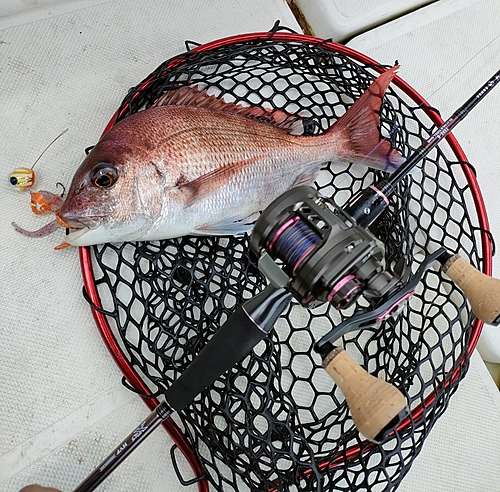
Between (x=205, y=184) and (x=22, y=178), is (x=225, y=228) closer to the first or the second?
(x=205, y=184)

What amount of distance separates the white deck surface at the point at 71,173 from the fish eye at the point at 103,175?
0.96 ft

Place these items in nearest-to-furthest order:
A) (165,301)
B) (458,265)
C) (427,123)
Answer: (458,265), (165,301), (427,123)

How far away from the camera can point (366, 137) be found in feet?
4.33

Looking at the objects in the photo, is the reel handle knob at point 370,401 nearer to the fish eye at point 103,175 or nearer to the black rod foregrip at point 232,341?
the black rod foregrip at point 232,341

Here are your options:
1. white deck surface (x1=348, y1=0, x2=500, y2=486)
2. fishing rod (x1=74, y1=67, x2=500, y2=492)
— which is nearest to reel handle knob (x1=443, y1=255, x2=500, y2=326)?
fishing rod (x1=74, y1=67, x2=500, y2=492)

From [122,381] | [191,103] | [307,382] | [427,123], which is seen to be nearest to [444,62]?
[427,123]

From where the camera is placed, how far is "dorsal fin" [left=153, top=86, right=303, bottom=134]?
130 centimetres

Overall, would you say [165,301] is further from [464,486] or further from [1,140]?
[464,486]

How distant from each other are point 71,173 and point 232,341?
0.75m

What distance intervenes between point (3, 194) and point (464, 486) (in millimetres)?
1515

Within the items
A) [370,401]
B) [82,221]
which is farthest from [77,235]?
[370,401]

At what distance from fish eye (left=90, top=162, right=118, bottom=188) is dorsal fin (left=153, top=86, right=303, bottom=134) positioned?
244mm

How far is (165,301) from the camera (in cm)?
124

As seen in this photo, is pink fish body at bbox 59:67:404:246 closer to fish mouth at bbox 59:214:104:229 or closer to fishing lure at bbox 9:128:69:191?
fish mouth at bbox 59:214:104:229
